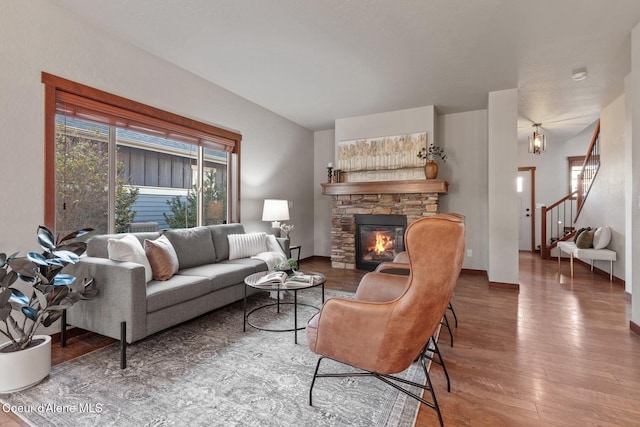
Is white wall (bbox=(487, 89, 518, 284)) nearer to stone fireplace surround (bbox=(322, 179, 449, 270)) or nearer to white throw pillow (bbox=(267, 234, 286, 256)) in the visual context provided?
stone fireplace surround (bbox=(322, 179, 449, 270))

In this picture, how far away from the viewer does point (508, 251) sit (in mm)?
4094

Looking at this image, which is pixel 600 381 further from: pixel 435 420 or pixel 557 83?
pixel 557 83

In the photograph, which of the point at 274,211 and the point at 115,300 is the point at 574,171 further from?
the point at 115,300

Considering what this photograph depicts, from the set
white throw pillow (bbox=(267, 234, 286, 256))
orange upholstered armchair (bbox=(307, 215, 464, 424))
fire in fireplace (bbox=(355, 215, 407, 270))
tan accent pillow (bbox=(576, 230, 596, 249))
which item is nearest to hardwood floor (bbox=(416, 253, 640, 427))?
orange upholstered armchair (bbox=(307, 215, 464, 424))

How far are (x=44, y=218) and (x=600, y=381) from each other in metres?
4.11

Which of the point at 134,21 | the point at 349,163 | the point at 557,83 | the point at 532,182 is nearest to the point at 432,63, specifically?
the point at 557,83

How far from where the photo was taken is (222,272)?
9.61 feet

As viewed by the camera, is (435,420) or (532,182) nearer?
(435,420)

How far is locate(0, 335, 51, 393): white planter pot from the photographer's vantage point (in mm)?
1716

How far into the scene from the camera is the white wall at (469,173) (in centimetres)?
495

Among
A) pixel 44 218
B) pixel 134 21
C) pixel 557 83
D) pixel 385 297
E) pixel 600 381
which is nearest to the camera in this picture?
pixel 600 381

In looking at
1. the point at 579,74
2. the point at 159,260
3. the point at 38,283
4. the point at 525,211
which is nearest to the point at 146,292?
the point at 159,260

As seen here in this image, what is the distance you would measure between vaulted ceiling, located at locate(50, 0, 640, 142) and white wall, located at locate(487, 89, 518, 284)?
0.29m

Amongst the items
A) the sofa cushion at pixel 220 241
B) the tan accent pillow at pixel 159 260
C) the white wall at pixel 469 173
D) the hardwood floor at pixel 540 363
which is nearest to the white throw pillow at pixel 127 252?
the tan accent pillow at pixel 159 260
